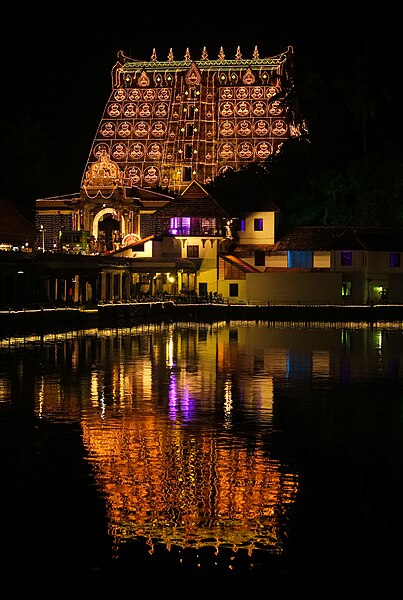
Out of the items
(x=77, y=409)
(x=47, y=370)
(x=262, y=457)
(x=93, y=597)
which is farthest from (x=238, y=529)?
(x=47, y=370)

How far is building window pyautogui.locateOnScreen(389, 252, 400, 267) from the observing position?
89594 millimetres

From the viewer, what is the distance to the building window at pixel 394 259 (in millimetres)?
89594

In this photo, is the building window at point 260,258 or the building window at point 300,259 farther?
the building window at point 260,258

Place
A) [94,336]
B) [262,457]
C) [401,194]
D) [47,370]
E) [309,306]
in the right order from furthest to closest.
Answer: [401,194]
[309,306]
[94,336]
[47,370]
[262,457]

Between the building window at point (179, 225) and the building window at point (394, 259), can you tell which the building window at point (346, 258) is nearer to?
the building window at point (394, 259)

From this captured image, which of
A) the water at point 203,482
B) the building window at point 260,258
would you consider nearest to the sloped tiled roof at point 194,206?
the building window at point 260,258

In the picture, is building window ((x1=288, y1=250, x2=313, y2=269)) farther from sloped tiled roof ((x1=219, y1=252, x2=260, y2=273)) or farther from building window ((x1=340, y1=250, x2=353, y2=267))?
sloped tiled roof ((x1=219, y1=252, x2=260, y2=273))

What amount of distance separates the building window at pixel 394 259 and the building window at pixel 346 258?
3.08 metres

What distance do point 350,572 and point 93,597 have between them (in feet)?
11.0

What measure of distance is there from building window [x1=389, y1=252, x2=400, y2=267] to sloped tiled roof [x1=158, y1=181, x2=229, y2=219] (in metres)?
13.7

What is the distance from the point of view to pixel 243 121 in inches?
4520

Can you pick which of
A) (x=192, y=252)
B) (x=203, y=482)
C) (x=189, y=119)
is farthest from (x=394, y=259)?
(x=203, y=482)

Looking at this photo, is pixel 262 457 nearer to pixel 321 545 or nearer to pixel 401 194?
pixel 321 545

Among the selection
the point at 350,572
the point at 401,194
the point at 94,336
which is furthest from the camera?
the point at 401,194
